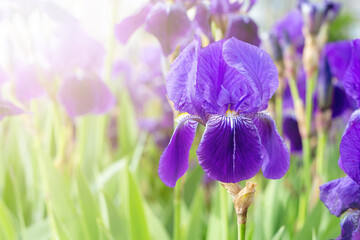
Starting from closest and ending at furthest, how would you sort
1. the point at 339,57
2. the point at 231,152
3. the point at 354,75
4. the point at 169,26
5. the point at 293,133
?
the point at 231,152 → the point at 354,75 → the point at 169,26 → the point at 339,57 → the point at 293,133

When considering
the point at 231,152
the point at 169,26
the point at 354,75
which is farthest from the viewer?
the point at 169,26

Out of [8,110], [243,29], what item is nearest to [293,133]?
[243,29]

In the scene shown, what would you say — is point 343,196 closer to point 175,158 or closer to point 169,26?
point 175,158

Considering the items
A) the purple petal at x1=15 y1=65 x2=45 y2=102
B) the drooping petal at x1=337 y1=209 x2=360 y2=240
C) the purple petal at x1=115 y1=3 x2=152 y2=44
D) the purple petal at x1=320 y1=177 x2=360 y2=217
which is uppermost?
the purple petal at x1=115 y1=3 x2=152 y2=44

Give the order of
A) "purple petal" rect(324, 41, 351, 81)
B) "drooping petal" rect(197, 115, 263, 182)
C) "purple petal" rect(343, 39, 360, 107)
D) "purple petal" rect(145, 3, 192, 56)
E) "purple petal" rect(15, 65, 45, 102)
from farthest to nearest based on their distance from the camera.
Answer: "purple petal" rect(15, 65, 45, 102)
"purple petal" rect(324, 41, 351, 81)
"purple petal" rect(145, 3, 192, 56)
"purple petal" rect(343, 39, 360, 107)
"drooping petal" rect(197, 115, 263, 182)

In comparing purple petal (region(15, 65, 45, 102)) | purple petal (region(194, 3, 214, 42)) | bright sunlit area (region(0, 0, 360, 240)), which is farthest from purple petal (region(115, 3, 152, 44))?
purple petal (region(15, 65, 45, 102))

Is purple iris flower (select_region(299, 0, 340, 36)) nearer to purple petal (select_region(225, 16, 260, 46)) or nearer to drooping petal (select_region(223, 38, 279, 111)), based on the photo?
purple petal (select_region(225, 16, 260, 46))
